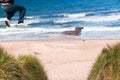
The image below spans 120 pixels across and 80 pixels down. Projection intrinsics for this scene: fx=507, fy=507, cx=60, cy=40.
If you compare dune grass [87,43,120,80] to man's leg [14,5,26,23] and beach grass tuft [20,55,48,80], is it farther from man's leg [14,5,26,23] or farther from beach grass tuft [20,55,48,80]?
man's leg [14,5,26,23]

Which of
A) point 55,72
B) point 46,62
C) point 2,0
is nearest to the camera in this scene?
point 2,0

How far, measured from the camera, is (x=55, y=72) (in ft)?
55.7

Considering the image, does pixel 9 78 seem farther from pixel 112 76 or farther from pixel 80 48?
pixel 80 48

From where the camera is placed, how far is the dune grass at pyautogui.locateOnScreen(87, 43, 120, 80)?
8.55 meters

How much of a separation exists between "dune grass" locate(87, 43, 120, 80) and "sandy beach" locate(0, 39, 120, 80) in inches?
219

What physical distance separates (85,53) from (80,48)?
1.90 metres

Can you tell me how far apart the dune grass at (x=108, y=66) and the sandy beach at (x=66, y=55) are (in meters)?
5.57

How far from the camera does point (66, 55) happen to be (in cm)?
2088

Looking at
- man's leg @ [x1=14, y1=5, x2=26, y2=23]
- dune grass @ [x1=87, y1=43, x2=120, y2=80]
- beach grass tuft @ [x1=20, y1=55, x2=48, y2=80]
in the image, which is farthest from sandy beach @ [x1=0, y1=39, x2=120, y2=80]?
dune grass @ [x1=87, y1=43, x2=120, y2=80]

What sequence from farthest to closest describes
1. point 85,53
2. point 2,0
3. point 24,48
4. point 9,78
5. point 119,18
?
point 119,18 < point 24,48 < point 85,53 < point 2,0 < point 9,78

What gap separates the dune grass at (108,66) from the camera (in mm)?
8555

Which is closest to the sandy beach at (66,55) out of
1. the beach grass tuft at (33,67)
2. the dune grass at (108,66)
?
the beach grass tuft at (33,67)

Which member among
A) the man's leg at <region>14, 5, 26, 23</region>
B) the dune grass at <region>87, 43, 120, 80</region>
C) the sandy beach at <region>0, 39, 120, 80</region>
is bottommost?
the sandy beach at <region>0, 39, 120, 80</region>

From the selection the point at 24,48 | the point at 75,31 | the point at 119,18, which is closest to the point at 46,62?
the point at 24,48
